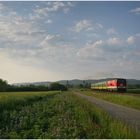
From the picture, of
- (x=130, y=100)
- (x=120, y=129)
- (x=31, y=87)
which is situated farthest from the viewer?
(x=31, y=87)

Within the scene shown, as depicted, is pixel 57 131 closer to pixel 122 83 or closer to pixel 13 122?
pixel 13 122

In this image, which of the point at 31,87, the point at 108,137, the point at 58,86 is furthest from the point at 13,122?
the point at 58,86

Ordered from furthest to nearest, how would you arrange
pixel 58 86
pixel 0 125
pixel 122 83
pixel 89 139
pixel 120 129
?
1. pixel 58 86
2. pixel 122 83
3. pixel 0 125
4. pixel 120 129
5. pixel 89 139

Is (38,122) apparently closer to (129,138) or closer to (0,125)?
(0,125)

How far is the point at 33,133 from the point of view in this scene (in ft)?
41.2

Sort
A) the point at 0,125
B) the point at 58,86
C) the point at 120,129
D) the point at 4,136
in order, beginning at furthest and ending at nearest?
the point at 58,86 < the point at 0,125 < the point at 120,129 < the point at 4,136

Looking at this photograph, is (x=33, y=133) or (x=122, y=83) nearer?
(x=33, y=133)

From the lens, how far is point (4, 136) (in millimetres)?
11867

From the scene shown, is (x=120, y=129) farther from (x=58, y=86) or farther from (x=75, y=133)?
(x=58, y=86)

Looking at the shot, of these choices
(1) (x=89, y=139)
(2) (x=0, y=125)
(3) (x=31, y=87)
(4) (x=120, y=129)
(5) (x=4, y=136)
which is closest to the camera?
(1) (x=89, y=139)

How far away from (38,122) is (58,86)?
503 ft

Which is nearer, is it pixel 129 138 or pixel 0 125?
pixel 129 138

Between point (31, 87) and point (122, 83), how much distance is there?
7084 centimetres

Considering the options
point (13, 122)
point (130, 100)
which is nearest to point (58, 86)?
point (130, 100)
